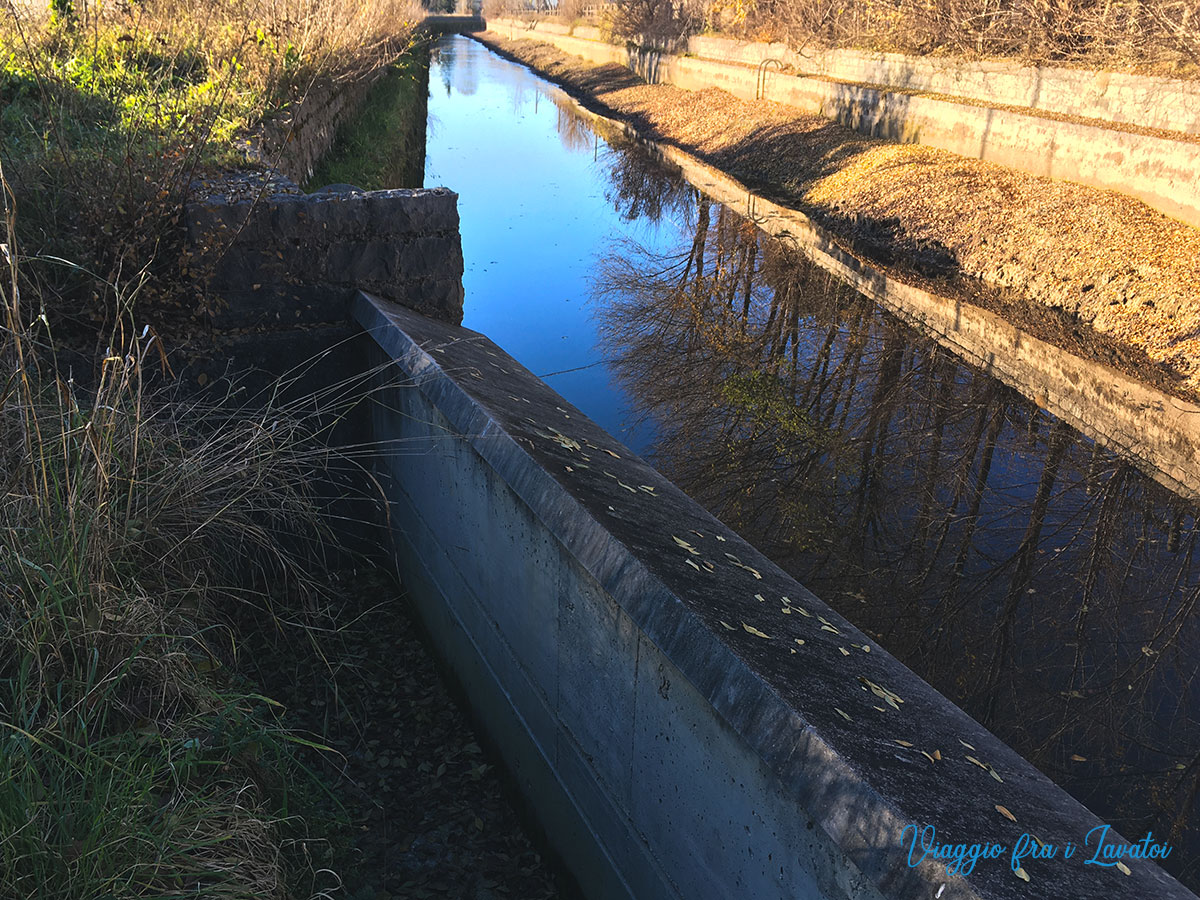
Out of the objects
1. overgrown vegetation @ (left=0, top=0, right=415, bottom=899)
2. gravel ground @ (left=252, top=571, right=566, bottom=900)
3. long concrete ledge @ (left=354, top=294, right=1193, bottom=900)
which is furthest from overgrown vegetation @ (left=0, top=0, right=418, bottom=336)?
gravel ground @ (left=252, top=571, right=566, bottom=900)

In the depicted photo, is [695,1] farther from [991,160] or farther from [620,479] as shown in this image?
[620,479]

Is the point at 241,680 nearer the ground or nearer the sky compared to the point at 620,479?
nearer the ground

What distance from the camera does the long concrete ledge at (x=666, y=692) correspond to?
1.57m

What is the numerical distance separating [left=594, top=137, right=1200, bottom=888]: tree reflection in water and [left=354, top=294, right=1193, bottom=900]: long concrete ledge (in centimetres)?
30

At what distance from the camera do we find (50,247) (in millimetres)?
3652

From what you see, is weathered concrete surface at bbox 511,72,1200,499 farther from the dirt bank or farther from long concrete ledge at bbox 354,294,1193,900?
long concrete ledge at bbox 354,294,1193,900

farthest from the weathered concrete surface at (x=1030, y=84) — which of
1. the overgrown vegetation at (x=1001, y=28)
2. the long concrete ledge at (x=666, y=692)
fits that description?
the long concrete ledge at (x=666, y=692)

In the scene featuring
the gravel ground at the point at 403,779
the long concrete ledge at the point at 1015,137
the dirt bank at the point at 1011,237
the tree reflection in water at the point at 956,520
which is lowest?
the gravel ground at the point at 403,779

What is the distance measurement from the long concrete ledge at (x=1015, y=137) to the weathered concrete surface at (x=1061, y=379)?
2.44 metres

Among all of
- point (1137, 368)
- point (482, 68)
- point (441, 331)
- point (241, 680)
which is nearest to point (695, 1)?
point (482, 68)

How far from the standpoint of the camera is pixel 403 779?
328cm

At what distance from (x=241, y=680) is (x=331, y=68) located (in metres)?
8.75

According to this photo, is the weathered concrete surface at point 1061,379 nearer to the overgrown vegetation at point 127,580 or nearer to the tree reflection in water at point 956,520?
the tree reflection in water at point 956,520

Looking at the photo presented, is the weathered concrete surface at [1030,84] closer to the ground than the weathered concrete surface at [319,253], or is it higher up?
higher up
